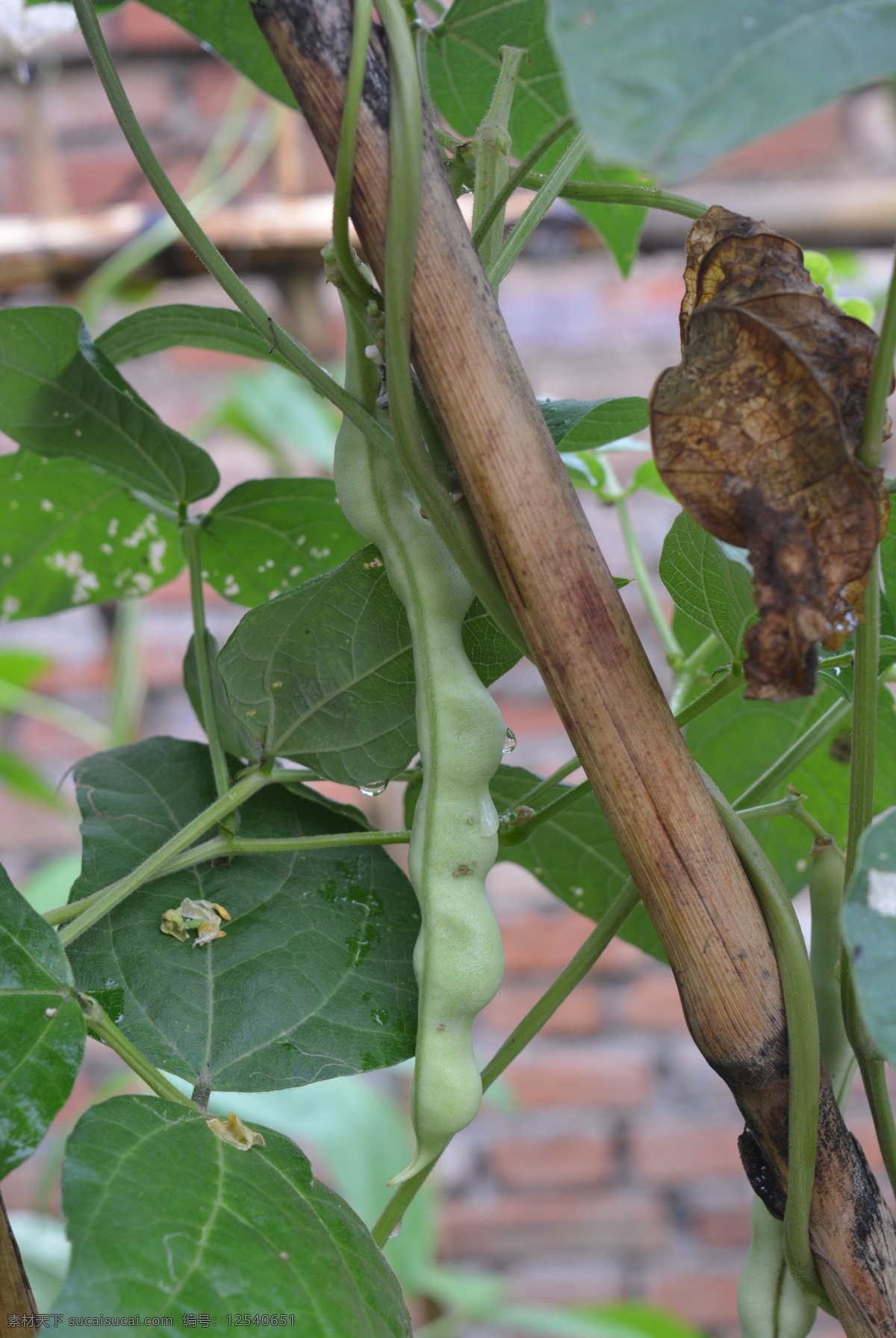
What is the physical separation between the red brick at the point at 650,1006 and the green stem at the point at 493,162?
96cm

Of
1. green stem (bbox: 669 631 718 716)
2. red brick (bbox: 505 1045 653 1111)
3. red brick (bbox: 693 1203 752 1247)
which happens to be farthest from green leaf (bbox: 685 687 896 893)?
red brick (bbox: 693 1203 752 1247)

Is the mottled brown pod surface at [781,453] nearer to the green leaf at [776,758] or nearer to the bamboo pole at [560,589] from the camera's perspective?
the bamboo pole at [560,589]

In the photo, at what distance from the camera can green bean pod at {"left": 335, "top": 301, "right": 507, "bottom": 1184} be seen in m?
0.24

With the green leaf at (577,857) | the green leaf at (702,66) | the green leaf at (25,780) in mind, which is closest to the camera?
the green leaf at (702,66)

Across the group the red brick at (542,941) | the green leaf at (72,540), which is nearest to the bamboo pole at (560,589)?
the green leaf at (72,540)

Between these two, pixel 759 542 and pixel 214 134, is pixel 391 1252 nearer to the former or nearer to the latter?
pixel 759 542

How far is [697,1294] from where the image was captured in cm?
111

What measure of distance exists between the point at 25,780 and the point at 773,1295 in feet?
2.55

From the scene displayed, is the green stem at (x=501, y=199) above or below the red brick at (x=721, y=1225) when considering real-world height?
above

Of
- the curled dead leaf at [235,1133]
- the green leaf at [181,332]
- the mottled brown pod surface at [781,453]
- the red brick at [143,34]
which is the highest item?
the red brick at [143,34]

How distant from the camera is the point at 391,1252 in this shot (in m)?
0.87

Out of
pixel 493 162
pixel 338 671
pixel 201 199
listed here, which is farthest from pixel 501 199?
pixel 201 199

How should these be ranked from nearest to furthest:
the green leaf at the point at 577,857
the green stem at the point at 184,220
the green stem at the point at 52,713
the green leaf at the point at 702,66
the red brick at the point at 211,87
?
the green leaf at the point at 702,66, the green stem at the point at 184,220, the green leaf at the point at 577,857, the green stem at the point at 52,713, the red brick at the point at 211,87

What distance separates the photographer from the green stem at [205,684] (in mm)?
315
